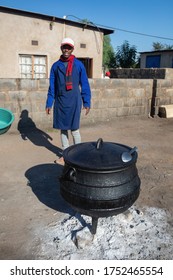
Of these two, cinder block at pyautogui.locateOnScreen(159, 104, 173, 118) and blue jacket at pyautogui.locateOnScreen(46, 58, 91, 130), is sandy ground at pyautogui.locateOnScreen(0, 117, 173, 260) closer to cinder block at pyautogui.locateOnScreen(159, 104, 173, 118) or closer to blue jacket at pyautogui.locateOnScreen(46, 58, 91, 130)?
blue jacket at pyautogui.locateOnScreen(46, 58, 91, 130)

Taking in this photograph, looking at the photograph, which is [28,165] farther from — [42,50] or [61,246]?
[42,50]

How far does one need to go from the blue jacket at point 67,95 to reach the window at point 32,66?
8540 mm

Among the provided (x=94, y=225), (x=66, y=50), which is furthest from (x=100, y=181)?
(x=66, y=50)

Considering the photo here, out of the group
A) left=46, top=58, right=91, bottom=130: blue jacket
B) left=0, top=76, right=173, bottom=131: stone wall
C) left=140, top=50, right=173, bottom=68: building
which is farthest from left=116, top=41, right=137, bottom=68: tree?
left=46, top=58, right=91, bottom=130: blue jacket

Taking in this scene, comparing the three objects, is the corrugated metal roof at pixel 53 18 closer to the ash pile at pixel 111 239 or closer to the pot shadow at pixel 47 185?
the pot shadow at pixel 47 185

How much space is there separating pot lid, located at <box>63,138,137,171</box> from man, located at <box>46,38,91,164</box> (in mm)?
1723

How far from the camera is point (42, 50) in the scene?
12.3 metres

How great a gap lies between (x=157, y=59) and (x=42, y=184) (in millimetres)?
25803

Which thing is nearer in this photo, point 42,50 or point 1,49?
point 1,49

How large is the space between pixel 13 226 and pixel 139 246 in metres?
1.31

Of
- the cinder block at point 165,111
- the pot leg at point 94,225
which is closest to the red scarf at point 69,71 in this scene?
the pot leg at point 94,225

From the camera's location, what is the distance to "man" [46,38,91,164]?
3996mm
